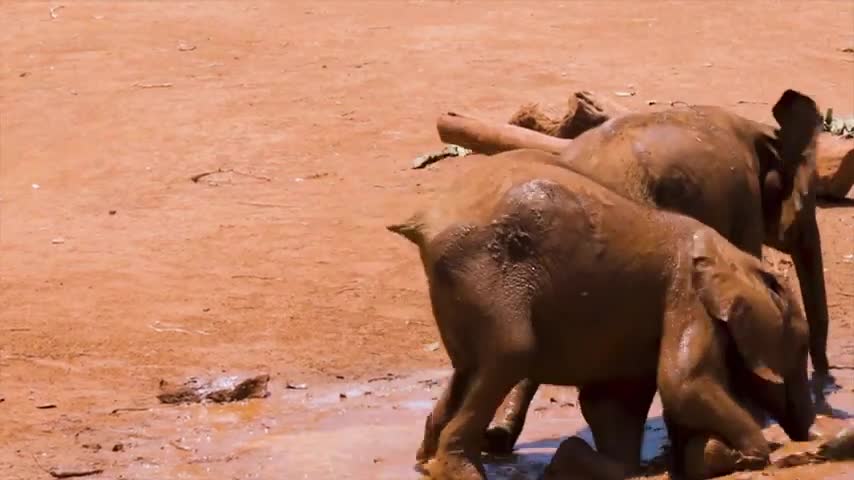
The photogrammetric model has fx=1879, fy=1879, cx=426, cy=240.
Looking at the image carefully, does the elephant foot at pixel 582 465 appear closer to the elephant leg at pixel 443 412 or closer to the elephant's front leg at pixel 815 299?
the elephant leg at pixel 443 412

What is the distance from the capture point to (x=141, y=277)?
10.7m

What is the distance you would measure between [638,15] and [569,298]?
12.2 meters

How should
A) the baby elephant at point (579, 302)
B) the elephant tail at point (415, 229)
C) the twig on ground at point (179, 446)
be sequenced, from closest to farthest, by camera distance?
the baby elephant at point (579, 302), the elephant tail at point (415, 229), the twig on ground at point (179, 446)

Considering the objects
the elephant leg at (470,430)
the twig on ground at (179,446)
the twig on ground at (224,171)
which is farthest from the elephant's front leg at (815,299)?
the twig on ground at (224,171)

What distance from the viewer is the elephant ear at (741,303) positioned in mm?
6777

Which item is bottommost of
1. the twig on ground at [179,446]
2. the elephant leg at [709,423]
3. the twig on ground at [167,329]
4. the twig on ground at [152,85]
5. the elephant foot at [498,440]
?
the twig on ground at [152,85]

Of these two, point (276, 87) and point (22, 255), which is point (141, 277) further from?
point (276, 87)

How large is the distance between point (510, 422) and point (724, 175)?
1363mm

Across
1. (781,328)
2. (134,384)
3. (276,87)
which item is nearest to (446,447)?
(781,328)

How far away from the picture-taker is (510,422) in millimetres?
7574

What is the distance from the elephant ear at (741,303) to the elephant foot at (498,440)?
1129 mm

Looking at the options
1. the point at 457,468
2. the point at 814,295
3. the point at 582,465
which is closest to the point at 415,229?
the point at 457,468

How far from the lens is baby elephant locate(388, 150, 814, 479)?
656 centimetres

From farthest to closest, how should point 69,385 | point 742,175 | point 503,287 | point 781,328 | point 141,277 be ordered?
1. point 141,277
2. point 69,385
3. point 742,175
4. point 781,328
5. point 503,287
